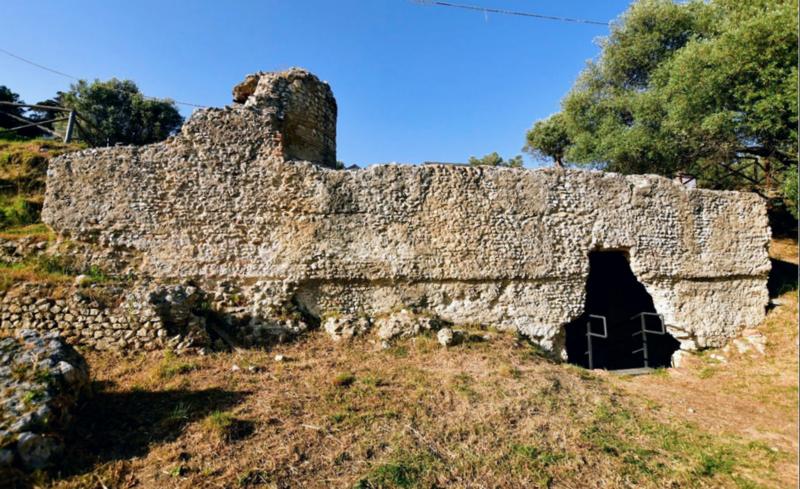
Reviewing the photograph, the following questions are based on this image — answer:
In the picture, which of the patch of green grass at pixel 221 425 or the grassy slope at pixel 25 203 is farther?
the grassy slope at pixel 25 203

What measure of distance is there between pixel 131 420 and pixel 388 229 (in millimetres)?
5584

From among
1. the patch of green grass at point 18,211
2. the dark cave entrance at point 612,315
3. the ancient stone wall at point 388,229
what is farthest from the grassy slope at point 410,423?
the dark cave entrance at point 612,315

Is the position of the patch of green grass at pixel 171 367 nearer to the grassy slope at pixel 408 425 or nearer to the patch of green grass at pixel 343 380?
the grassy slope at pixel 408 425

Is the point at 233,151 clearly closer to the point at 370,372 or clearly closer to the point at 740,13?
the point at 370,372

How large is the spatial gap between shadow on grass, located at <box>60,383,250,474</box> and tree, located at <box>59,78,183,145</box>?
21.9m

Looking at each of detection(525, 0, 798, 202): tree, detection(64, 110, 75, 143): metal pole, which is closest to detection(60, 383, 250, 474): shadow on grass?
detection(64, 110, 75, 143): metal pole

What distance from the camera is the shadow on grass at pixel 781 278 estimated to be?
1023 cm

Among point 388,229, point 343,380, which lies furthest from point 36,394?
point 388,229

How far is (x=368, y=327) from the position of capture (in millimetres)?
8289

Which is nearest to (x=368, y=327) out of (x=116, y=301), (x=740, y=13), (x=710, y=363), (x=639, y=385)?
(x=116, y=301)

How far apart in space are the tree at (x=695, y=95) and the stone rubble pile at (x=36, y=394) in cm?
1367

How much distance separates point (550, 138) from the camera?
76.0 feet

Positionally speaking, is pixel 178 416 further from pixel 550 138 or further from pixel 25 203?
pixel 550 138

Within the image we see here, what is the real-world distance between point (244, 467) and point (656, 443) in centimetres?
530
